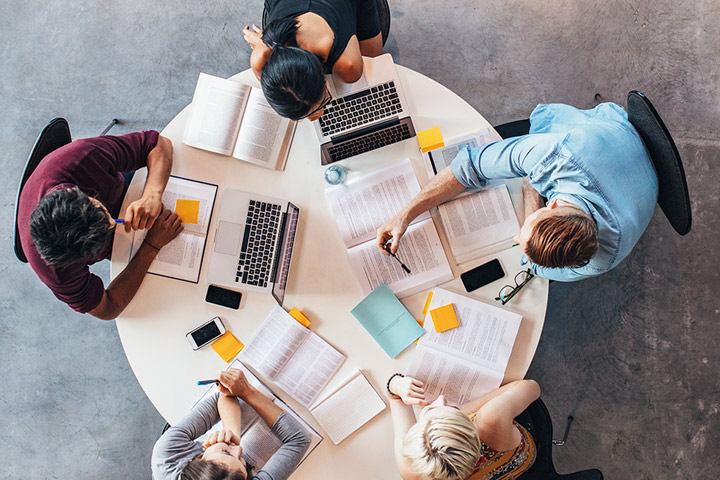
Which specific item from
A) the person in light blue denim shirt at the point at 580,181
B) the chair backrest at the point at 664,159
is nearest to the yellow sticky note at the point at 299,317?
the person in light blue denim shirt at the point at 580,181

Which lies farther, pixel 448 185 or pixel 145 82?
pixel 145 82

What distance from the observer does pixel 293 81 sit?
1584 millimetres

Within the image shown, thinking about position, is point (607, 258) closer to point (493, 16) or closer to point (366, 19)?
point (366, 19)

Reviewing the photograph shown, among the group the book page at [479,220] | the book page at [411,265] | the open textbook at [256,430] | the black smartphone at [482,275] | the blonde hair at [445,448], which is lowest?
the open textbook at [256,430]

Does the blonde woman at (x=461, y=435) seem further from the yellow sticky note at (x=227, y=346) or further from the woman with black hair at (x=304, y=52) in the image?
the woman with black hair at (x=304, y=52)

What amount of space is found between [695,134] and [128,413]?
3412 millimetres

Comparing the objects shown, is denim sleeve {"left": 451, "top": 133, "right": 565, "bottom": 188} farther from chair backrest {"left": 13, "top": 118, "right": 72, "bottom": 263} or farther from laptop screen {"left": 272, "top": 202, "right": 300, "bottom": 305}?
chair backrest {"left": 13, "top": 118, "right": 72, "bottom": 263}

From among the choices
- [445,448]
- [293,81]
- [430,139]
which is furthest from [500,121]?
[445,448]

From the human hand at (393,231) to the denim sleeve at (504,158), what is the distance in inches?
10.0

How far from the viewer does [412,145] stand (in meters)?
1.87

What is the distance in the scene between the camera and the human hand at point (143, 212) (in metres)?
1.75

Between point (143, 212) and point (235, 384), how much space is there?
2.33ft

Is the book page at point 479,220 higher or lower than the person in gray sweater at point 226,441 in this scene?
higher

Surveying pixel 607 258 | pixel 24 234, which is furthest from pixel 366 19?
pixel 24 234
